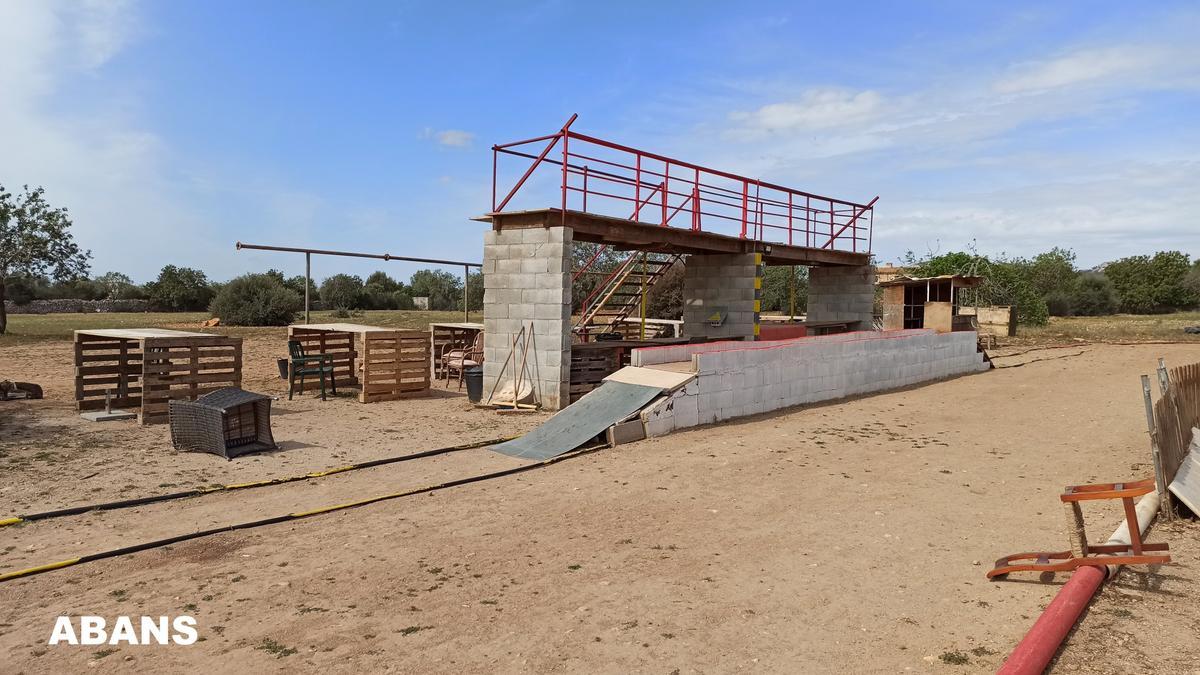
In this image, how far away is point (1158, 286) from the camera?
68.4 m

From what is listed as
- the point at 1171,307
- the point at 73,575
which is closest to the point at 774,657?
the point at 73,575

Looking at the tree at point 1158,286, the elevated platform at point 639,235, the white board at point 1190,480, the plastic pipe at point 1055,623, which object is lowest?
the plastic pipe at point 1055,623

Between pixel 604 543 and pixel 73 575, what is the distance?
3.78 m

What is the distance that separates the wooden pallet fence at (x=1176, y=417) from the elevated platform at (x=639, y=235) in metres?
8.47

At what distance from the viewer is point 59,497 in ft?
22.7

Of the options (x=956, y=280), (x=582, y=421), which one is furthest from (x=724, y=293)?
(x=956, y=280)

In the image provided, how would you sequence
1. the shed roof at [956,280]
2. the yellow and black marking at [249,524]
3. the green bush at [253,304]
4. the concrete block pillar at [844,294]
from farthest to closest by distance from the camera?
the green bush at [253,304]
the concrete block pillar at [844,294]
the shed roof at [956,280]
the yellow and black marking at [249,524]

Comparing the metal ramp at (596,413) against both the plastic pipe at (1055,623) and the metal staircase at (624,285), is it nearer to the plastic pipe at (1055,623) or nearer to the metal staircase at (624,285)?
the plastic pipe at (1055,623)

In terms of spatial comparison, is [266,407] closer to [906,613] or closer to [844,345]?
[906,613]

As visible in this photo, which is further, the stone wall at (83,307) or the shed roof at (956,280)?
the stone wall at (83,307)

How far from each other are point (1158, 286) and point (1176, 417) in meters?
78.0

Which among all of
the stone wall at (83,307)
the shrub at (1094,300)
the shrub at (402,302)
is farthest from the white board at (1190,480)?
the shrub at (1094,300)

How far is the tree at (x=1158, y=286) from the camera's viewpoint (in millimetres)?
67938

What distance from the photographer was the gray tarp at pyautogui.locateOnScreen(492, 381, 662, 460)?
30.7ft
